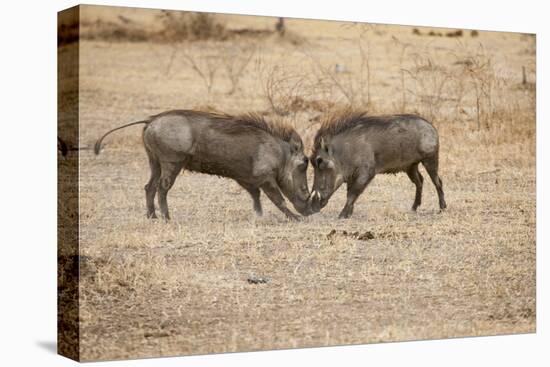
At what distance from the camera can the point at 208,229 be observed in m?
10.3

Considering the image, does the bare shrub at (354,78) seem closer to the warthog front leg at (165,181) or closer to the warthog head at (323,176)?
the warthog head at (323,176)

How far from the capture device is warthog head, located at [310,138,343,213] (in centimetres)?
1084

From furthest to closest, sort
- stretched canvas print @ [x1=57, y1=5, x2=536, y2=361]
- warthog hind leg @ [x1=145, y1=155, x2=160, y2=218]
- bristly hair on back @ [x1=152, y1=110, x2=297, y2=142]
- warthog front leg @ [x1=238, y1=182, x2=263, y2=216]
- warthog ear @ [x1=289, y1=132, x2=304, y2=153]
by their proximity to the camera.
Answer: warthog ear @ [x1=289, y1=132, x2=304, y2=153], warthog front leg @ [x1=238, y1=182, x2=263, y2=216], bristly hair on back @ [x1=152, y1=110, x2=297, y2=142], warthog hind leg @ [x1=145, y1=155, x2=160, y2=218], stretched canvas print @ [x1=57, y1=5, x2=536, y2=361]

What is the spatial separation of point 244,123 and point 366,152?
4.00 feet

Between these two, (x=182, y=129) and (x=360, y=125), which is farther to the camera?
(x=360, y=125)

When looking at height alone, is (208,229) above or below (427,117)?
below

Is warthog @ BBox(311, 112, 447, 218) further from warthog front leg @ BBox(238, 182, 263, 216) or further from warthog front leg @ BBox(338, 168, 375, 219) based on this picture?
warthog front leg @ BBox(238, 182, 263, 216)

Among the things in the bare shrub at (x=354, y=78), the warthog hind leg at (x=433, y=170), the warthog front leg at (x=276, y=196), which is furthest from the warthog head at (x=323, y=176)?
the warthog hind leg at (x=433, y=170)

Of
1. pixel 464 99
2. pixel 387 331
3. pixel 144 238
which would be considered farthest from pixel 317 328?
pixel 464 99

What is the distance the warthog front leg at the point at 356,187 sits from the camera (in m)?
10.9

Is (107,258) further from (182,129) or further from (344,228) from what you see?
(344,228)

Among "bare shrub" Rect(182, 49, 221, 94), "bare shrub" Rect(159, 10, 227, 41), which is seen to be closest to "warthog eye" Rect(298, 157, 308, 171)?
"bare shrub" Rect(182, 49, 221, 94)

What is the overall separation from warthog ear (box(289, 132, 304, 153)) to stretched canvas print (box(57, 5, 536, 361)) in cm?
1

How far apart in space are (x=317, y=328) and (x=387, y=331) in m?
0.69
